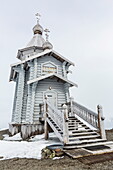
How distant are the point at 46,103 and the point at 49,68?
4302mm

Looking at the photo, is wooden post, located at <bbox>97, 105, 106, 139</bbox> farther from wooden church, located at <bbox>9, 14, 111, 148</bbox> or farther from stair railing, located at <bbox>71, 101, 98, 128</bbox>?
stair railing, located at <bbox>71, 101, 98, 128</bbox>

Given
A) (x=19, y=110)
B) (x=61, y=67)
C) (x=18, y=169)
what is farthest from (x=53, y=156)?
(x=61, y=67)

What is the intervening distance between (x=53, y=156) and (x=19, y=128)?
593 cm

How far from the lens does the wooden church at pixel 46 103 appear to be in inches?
268

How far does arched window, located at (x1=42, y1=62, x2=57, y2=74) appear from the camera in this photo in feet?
38.8

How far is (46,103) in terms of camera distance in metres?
9.00

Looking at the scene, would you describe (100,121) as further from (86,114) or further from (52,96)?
(52,96)

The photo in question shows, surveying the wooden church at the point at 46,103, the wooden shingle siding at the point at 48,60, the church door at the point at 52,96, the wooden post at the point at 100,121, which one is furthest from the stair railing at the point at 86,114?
the wooden shingle siding at the point at 48,60

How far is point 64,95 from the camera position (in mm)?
11680

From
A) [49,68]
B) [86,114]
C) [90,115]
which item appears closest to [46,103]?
[86,114]

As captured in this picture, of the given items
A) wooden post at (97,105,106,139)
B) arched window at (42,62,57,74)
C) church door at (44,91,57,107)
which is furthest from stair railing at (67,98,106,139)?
arched window at (42,62,57,74)

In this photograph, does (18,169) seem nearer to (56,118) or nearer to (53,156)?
(53,156)

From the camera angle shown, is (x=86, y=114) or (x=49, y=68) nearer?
(x=86, y=114)

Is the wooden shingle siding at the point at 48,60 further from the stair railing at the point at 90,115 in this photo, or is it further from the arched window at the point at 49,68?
the stair railing at the point at 90,115
